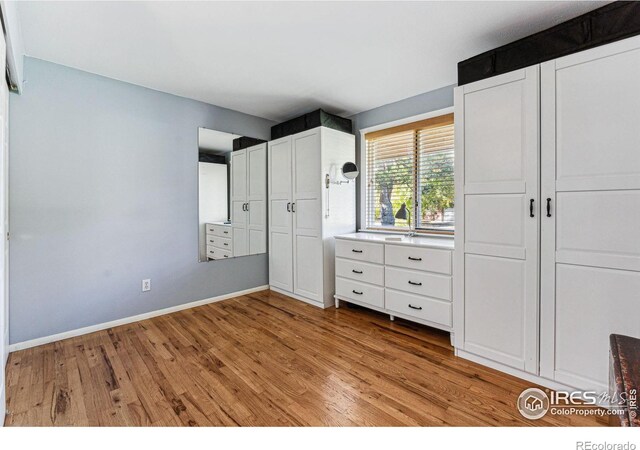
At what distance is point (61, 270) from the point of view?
102 inches

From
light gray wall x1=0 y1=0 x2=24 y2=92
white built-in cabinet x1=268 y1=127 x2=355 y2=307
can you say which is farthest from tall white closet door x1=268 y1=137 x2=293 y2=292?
light gray wall x1=0 y1=0 x2=24 y2=92

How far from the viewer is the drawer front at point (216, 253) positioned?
11.7 feet

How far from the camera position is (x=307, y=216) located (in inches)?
140

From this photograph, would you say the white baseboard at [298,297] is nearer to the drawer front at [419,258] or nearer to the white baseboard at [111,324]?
the white baseboard at [111,324]

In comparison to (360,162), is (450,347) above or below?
below

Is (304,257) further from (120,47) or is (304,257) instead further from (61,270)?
(120,47)

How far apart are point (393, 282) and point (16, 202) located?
323cm

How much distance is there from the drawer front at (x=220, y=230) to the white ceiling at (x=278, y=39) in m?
1.49

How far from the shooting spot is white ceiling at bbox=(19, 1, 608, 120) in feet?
6.23

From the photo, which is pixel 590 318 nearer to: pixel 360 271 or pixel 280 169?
pixel 360 271

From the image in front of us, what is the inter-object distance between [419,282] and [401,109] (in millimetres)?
1955

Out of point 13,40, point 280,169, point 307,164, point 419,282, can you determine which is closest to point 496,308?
point 419,282

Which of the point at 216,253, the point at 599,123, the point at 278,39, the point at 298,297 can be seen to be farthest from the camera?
the point at 298,297
